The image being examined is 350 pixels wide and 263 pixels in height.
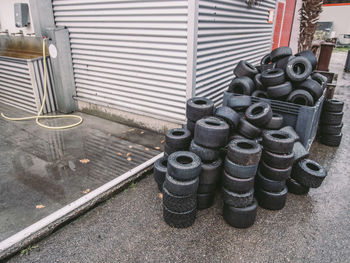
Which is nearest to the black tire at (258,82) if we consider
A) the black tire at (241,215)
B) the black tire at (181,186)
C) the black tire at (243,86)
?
the black tire at (243,86)

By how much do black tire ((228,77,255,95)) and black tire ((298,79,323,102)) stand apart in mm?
872

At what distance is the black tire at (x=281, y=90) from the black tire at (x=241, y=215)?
84.2 inches

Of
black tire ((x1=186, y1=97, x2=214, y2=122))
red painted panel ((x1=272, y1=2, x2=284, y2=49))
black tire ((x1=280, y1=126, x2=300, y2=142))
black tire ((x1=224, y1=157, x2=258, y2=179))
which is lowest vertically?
black tire ((x1=224, y1=157, x2=258, y2=179))

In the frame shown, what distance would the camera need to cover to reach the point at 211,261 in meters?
2.83

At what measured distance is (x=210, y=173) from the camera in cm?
340

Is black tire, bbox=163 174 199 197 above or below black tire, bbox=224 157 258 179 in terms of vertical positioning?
below

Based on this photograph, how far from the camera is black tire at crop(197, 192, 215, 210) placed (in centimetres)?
356

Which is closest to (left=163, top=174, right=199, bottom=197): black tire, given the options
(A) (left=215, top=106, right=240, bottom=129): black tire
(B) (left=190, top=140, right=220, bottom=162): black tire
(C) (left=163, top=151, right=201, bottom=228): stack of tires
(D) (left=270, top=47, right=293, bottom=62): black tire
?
(C) (left=163, top=151, right=201, bottom=228): stack of tires

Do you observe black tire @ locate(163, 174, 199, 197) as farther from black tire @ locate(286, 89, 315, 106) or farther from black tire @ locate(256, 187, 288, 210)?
black tire @ locate(286, 89, 315, 106)

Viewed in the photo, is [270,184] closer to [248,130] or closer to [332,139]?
[248,130]

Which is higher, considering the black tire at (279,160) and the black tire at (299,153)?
the black tire at (279,160)

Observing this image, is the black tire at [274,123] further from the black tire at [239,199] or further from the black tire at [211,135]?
the black tire at [239,199]

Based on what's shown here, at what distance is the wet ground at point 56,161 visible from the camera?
11.7ft

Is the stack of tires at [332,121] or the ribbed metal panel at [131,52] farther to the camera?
the stack of tires at [332,121]
